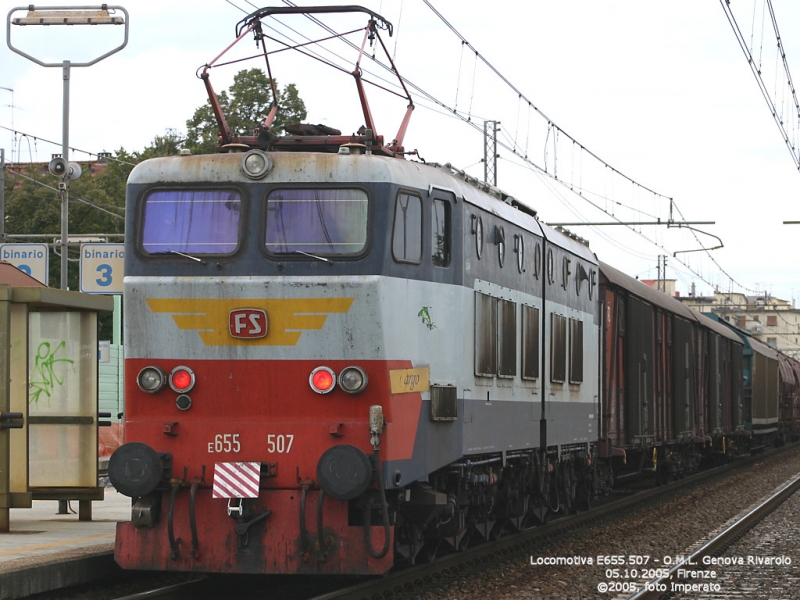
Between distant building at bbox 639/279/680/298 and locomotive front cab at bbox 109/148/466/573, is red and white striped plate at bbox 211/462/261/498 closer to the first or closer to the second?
locomotive front cab at bbox 109/148/466/573

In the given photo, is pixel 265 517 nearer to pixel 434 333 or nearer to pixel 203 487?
pixel 203 487

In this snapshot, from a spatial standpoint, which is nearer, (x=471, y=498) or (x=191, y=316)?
(x=191, y=316)

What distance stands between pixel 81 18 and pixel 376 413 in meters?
11.1

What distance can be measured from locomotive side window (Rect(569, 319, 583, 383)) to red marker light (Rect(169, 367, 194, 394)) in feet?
21.6

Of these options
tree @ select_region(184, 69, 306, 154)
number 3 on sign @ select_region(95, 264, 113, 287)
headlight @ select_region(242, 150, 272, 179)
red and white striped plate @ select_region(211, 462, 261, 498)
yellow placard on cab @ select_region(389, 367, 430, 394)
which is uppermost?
tree @ select_region(184, 69, 306, 154)

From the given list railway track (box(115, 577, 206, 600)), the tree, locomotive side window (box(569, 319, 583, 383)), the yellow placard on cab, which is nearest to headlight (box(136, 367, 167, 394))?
railway track (box(115, 577, 206, 600))

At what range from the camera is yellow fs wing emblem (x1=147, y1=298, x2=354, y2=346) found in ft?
32.1

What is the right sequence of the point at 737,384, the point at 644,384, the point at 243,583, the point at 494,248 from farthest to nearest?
the point at 737,384, the point at 644,384, the point at 494,248, the point at 243,583

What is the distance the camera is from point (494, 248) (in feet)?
39.3

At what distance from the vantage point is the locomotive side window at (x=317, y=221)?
9.86 metres

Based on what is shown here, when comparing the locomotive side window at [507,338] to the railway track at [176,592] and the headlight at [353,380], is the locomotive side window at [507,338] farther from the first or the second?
the railway track at [176,592]

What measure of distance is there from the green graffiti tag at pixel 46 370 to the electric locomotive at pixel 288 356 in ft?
11.2

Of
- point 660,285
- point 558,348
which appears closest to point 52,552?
point 558,348

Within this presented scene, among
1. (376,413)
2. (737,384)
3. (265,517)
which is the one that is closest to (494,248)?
(376,413)
